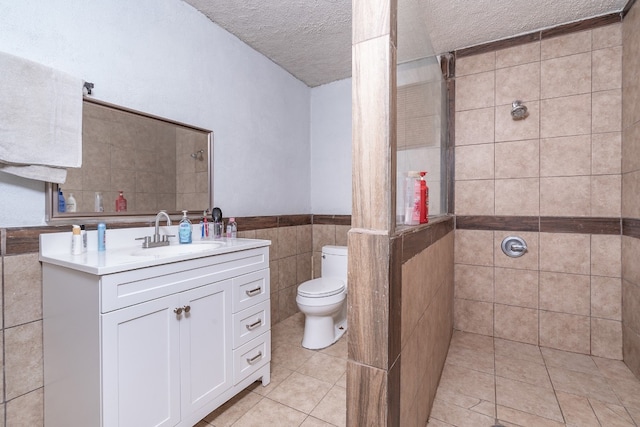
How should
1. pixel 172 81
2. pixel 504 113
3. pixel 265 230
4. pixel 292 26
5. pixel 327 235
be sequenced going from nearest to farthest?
pixel 172 81, pixel 292 26, pixel 504 113, pixel 265 230, pixel 327 235

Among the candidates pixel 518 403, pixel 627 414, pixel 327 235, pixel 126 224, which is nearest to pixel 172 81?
pixel 126 224

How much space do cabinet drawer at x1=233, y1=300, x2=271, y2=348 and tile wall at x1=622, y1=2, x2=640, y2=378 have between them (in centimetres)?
221

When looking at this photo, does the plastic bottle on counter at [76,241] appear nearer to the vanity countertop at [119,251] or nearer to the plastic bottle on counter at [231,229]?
the vanity countertop at [119,251]

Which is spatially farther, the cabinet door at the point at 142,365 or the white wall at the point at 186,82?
the white wall at the point at 186,82

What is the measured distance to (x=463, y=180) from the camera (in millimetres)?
2445

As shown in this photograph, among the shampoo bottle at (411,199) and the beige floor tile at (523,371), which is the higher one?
the shampoo bottle at (411,199)

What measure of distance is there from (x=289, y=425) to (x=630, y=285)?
2212mm

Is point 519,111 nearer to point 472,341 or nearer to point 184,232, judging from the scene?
point 472,341

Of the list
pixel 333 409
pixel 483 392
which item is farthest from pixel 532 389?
pixel 333 409

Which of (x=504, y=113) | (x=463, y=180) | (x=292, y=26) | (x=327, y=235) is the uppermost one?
(x=292, y=26)

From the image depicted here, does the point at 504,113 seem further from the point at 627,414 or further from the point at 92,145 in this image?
the point at 92,145

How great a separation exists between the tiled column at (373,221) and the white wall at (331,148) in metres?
2.01

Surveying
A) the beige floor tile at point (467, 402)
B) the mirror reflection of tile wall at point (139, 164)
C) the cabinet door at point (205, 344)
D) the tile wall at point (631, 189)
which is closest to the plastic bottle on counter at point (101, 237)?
the mirror reflection of tile wall at point (139, 164)

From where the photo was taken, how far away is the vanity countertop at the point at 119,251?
1070 mm
